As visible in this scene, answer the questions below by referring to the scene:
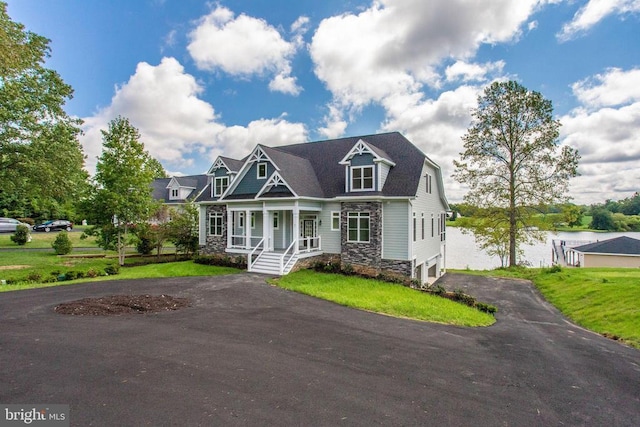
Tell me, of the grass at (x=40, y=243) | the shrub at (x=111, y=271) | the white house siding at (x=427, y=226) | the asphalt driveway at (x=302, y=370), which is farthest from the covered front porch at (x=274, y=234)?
the grass at (x=40, y=243)

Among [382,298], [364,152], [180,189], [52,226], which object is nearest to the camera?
[382,298]

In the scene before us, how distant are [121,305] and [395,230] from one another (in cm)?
1271

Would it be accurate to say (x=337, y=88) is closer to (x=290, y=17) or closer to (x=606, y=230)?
(x=290, y=17)

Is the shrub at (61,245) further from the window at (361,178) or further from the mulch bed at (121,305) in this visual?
the window at (361,178)

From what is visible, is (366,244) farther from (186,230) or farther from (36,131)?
(36,131)

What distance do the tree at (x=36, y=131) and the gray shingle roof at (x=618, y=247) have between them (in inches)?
1715

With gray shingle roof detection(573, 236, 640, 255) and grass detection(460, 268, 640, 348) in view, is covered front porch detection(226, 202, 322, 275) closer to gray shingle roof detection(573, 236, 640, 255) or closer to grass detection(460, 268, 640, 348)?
grass detection(460, 268, 640, 348)

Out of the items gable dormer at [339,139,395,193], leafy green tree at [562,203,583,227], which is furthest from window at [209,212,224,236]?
leafy green tree at [562,203,583,227]

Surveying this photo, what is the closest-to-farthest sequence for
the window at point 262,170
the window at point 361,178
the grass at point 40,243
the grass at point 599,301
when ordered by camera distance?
the grass at point 599,301, the window at point 361,178, the window at point 262,170, the grass at point 40,243

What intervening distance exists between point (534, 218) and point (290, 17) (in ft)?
73.4

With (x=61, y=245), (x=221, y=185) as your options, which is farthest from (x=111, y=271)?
(x=61, y=245)

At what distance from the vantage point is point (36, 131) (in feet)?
56.4

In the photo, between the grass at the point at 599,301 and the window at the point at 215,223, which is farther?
the window at the point at 215,223

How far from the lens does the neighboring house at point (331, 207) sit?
1673cm
